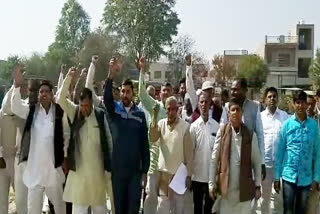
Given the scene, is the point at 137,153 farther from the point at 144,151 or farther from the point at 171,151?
the point at 171,151

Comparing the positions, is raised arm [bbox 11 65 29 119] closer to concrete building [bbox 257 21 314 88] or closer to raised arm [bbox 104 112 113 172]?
raised arm [bbox 104 112 113 172]

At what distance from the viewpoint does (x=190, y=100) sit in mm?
9016

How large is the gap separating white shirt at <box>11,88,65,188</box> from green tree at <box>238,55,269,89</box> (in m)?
48.0

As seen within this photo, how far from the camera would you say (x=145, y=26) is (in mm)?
57406

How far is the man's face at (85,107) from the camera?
7.48 m

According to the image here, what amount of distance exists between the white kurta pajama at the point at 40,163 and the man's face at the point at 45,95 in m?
0.11

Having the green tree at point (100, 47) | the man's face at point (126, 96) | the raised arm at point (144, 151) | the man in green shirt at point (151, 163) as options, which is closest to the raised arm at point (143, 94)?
the man in green shirt at point (151, 163)

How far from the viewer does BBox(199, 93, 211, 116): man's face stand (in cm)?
813

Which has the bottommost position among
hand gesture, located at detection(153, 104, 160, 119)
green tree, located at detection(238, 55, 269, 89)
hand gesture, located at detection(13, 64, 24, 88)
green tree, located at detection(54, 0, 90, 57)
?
hand gesture, located at detection(153, 104, 160, 119)

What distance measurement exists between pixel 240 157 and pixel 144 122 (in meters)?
1.51

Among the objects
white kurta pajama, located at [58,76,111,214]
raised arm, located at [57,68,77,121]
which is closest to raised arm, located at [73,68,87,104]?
raised arm, located at [57,68,77,121]

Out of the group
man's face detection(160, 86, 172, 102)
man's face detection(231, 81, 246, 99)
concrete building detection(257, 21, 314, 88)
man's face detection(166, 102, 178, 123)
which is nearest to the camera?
man's face detection(231, 81, 246, 99)

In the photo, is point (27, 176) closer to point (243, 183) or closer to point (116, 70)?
point (116, 70)

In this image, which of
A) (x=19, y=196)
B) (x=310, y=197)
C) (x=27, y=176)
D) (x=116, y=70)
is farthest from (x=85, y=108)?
(x=310, y=197)
